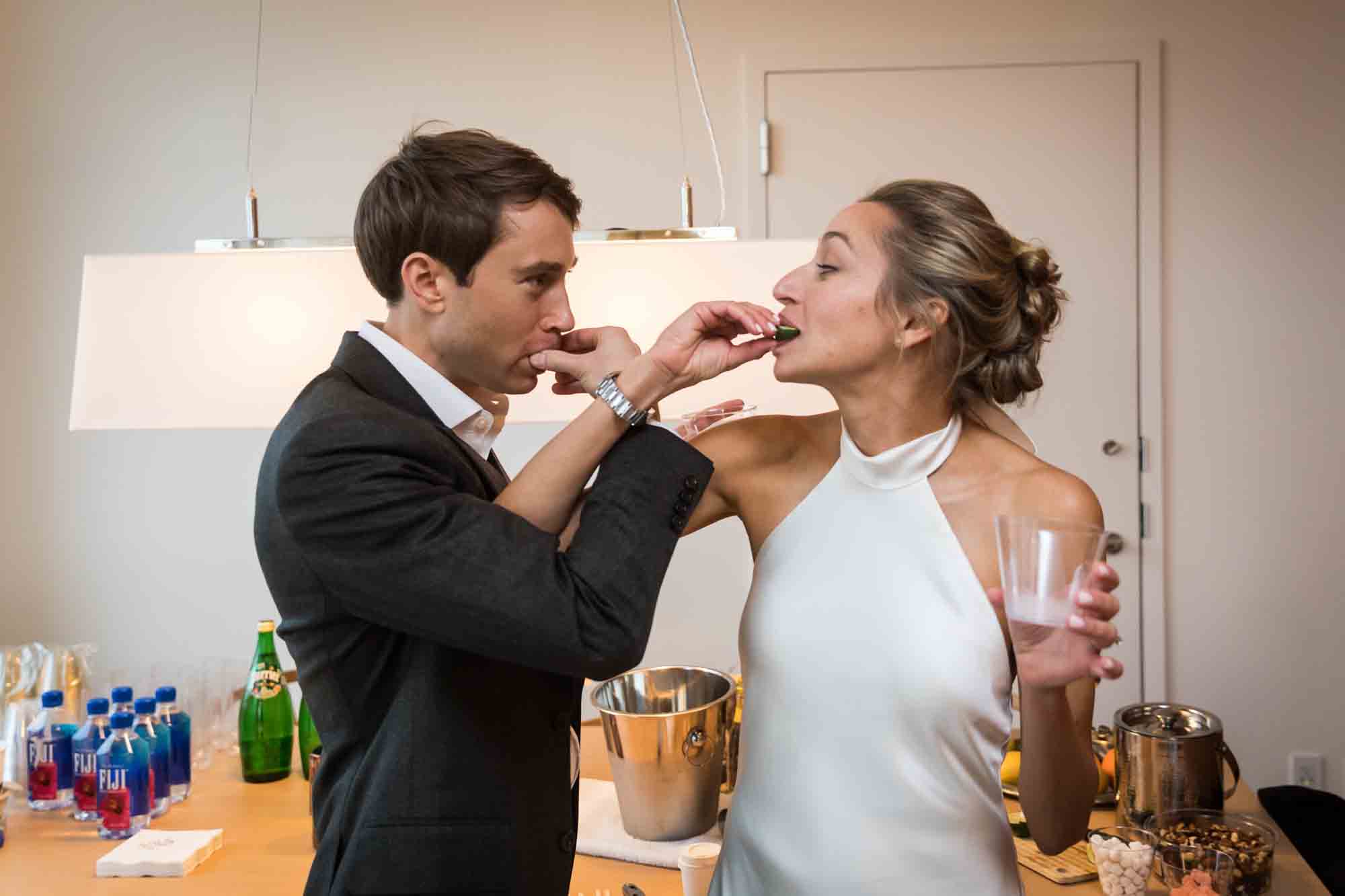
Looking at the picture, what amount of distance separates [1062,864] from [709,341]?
1028 millimetres

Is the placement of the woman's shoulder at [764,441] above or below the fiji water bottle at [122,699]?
above

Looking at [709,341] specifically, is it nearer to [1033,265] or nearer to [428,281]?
[428,281]

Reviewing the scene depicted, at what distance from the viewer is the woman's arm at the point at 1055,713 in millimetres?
1182

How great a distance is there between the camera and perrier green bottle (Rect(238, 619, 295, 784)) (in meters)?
2.37

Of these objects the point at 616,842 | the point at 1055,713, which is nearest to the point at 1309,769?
the point at 616,842

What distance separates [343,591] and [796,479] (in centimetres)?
67

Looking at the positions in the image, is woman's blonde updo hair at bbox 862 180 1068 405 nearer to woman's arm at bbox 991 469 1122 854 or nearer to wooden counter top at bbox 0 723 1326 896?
woman's arm at bbox 991 469 1122 854

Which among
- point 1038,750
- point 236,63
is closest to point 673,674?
point 1038,750

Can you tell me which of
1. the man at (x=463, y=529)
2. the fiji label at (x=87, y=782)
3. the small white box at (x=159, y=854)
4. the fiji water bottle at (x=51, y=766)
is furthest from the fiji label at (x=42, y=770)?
the man at (x=463, y=529)

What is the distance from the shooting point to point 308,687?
1.36 metres

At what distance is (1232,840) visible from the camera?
5.77 ft

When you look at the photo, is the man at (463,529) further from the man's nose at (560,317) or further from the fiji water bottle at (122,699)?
the fiji water bottle at (122,699)

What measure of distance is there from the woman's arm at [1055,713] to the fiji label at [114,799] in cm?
150

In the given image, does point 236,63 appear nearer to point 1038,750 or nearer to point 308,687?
point 308,687
